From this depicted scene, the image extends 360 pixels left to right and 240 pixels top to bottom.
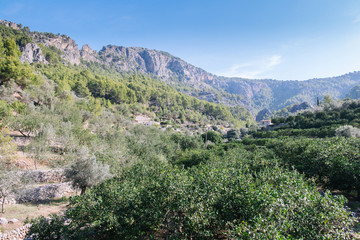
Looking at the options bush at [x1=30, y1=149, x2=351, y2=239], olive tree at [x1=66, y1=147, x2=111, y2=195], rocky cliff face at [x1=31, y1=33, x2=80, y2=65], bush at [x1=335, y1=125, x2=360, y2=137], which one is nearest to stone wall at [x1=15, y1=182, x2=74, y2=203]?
olive tree at [x1=66, y1=147, x2=111, y2=195]

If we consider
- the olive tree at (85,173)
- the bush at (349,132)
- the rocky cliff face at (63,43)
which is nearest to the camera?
the olive tree at (85,173)

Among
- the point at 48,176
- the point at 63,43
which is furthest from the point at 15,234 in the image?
the point at 63,43

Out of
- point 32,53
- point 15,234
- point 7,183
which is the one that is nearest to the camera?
point 15,234

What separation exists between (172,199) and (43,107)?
42.7 meters

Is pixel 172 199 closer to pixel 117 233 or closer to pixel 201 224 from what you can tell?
pixel 201 224

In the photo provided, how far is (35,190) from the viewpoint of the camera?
68.1 feet

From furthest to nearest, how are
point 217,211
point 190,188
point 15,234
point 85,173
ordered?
point 85,173, point 15,234, point 190,188, point 217,211

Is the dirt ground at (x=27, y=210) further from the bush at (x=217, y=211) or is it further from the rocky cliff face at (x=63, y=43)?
the rocky cliff face at (x=63, y=43)

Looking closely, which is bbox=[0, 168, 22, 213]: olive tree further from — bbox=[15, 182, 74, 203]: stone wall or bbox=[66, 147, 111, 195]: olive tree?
bbox=[66, 147, 111, 195]: olive tree

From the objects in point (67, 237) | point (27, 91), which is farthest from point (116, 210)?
point (27, 91)

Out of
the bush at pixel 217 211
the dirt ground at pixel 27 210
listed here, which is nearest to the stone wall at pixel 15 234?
the dirt ground at pixel 27 210

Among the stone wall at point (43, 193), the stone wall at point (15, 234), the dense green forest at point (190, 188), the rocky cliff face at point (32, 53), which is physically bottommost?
the stone wall at point (43, 193)

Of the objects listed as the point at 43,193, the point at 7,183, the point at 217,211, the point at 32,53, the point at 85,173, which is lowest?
the point at 43,193

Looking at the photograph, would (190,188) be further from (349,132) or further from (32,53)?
(32,53)
